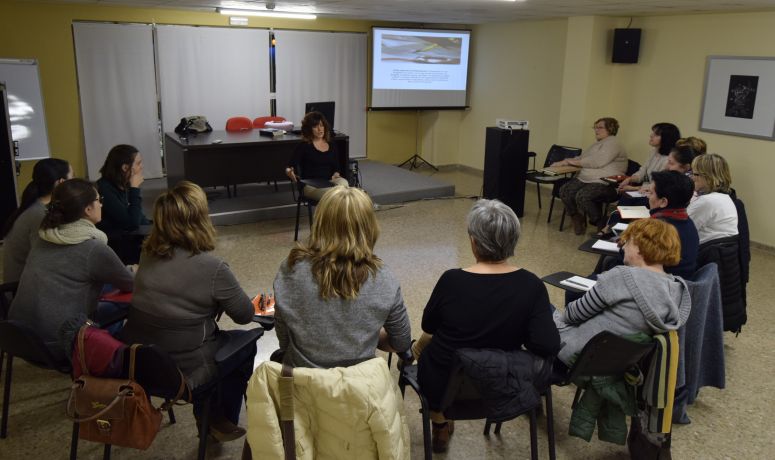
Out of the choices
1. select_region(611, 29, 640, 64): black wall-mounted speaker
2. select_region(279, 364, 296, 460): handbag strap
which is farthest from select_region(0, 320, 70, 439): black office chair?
select_region(611, 29, 640, 64): black wall-mounted speaker

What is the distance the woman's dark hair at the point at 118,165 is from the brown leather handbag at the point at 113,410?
1.82 meters

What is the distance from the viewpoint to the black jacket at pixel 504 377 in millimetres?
2146

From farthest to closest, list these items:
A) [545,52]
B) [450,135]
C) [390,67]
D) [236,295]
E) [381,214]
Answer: [450,135] < [390,67] < [545,52] < [381,214] < [236,295]

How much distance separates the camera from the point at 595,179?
6379 millimetres

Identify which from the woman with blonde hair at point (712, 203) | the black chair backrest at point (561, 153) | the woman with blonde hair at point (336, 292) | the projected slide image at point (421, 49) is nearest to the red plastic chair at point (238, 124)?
the projected slide image at point (421, 49)

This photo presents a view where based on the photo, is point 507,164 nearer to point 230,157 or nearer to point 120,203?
point 230,157

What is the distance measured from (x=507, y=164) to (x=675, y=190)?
3.57m

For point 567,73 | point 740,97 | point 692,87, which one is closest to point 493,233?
point 740,97

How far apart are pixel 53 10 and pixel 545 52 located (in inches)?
227

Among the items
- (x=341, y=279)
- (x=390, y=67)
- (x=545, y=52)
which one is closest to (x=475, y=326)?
(x=341, y=279)

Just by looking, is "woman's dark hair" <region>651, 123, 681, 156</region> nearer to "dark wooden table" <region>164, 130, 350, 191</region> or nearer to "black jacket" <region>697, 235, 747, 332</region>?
"black jacket" <region>697, 235, 747, 332</region>

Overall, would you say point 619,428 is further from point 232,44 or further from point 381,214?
point 232,44

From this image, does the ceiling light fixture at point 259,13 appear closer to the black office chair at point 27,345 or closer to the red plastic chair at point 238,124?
the red plastic chair at point 238,124

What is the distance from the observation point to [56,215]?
8.61 feet
